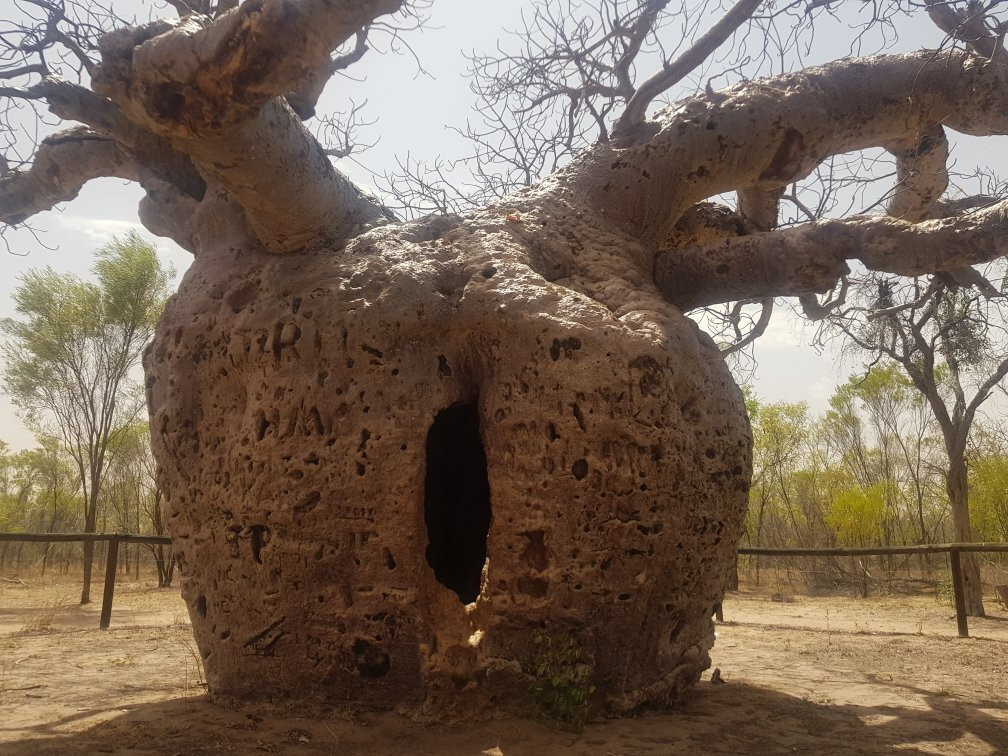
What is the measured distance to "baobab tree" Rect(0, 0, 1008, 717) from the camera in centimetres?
280

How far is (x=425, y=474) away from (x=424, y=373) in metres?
0.45

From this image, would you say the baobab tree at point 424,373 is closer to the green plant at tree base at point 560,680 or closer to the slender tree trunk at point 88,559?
the green plant at tree base at point 560,680

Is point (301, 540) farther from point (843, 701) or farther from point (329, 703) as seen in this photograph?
point (843, 701)

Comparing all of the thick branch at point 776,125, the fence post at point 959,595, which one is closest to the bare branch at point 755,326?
the thick branch at point 776,125

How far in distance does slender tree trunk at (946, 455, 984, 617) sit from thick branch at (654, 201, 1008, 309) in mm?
7354

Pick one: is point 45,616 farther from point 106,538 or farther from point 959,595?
point 959,595

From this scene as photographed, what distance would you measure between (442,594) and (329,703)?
63 centimetres

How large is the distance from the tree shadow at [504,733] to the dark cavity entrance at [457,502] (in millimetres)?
1405

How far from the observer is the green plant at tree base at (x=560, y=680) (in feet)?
8.84

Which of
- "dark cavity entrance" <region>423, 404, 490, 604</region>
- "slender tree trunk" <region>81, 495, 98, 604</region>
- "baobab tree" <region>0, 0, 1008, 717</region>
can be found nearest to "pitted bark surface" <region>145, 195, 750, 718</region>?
"baobab tree" <region>0, 0, 1008, 717</region>

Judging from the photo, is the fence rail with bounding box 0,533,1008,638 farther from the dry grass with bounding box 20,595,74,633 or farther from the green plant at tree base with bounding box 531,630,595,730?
the green plant at tree base with bounding box 531,630,595,730

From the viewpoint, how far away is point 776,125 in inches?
159

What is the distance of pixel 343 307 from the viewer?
3.16m

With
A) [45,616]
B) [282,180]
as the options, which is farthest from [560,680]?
[45,616]
